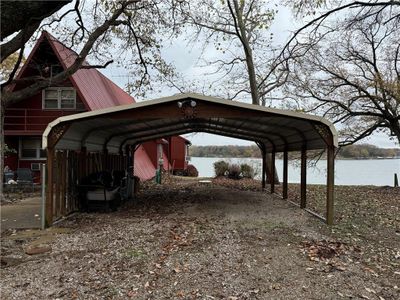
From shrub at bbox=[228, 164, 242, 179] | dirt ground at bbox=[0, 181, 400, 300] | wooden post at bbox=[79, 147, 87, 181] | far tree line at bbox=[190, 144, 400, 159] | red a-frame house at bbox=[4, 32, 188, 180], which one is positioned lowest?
dirt ground at bbox=[0, 181, 400, 300]

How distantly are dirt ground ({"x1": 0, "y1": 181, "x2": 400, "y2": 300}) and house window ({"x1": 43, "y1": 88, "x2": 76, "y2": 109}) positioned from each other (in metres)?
10.9

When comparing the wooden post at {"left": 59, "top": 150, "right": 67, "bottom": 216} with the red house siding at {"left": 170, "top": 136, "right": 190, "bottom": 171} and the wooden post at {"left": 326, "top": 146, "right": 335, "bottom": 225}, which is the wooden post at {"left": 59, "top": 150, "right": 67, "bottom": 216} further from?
the red house siding at {"left": 170, "top": 136, "right": 190, "bottom": 171}

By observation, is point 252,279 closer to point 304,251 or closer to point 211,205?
point 304,251

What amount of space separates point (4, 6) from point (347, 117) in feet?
65.9

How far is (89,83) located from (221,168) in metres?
9.86

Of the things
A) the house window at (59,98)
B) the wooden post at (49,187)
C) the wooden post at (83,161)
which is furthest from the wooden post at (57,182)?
the house window at (59,98)

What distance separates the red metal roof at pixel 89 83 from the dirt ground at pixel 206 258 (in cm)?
1012

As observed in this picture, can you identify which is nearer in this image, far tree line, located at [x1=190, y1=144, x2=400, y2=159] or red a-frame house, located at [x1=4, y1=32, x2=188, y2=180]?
red a-frame house, located at [x1=4, y1=32, x2=188, y2=180]

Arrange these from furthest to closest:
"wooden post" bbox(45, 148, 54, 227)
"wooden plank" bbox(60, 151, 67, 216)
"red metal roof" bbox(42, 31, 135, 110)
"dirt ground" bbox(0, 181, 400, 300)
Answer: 1. "red metal roof" bbox(42, 31, 135, 110)
2. "wooden plank" bbox(60, 151, 67, 216)
3. "wooden post" bbox(45, 148, 54, 227)
4. "dirt ground" bbox(0, 181, 400, 300)

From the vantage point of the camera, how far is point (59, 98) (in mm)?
19344

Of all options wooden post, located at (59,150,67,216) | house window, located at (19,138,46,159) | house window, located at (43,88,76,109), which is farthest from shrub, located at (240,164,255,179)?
wooden post, located at (59,150,67,216)

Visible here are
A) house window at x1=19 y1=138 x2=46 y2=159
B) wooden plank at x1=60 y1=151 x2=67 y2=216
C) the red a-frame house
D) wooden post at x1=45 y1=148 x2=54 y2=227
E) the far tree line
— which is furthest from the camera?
the far tree line

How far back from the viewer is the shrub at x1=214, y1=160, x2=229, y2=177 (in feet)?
83.3

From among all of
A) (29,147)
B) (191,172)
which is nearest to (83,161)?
(29,147)
